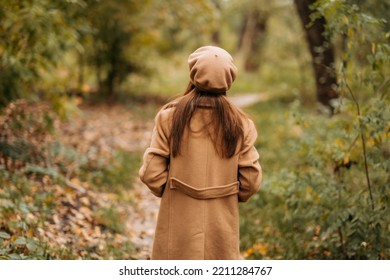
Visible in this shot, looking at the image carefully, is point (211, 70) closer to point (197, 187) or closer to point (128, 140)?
point (197, 187)

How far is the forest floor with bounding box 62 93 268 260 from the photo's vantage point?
6.08 m

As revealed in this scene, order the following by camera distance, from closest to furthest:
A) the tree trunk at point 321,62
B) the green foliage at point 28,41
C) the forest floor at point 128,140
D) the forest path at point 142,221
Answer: the forest path at point 142,221 → the forest floor at point 128,140 → the green foliage at point 28,41 → the tree trunk at point 321,62

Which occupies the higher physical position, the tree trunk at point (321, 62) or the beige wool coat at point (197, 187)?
the tree trunk at point (321, 62)

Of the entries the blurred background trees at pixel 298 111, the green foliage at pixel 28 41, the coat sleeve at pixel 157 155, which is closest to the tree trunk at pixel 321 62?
the blurred background trees at pixel 298 111

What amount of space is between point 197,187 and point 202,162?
0.17 metres

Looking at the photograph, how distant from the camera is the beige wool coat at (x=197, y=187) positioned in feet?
10.6

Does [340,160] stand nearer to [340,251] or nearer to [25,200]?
[340,251]

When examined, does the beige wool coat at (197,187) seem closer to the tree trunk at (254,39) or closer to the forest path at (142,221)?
the forest path at (142,221)

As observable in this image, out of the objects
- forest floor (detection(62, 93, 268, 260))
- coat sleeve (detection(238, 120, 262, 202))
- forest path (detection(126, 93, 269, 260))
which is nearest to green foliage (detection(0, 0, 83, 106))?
forest floor (detection(62, 93, 268, 260))

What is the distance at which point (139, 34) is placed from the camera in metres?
14.1

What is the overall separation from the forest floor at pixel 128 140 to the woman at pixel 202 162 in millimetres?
1999

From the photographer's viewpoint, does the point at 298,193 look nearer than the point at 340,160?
No
